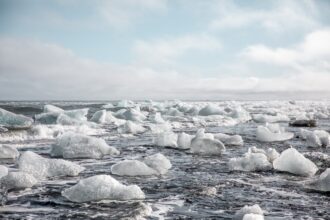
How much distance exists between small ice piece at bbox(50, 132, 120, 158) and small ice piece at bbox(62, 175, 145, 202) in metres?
3.05

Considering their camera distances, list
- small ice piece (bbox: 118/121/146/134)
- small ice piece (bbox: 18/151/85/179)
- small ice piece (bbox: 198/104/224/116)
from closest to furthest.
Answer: small ice piece (bbox: 18/151/85/179), small ice piece (bbox: 118/121/146/134), small ice piece (bbox: 198/104/224/116)

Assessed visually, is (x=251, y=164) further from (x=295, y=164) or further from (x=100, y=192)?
(x=100, y=192)

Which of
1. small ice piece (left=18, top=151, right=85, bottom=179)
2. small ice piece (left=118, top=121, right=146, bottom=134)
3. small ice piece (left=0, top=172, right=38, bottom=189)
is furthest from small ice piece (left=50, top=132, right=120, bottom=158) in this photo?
small ice piece (left=118, top=121, right=146, bottom=134)

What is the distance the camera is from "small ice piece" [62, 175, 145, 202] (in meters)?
4.50

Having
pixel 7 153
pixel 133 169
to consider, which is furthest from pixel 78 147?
pixel 133 169

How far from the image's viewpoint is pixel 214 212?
13.6 ft

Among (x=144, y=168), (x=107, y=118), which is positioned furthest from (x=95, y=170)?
(x=107, y=118)

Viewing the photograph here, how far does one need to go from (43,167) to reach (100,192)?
1659 millimetres

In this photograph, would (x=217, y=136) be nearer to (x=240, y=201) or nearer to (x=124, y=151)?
(x=124, y=151)

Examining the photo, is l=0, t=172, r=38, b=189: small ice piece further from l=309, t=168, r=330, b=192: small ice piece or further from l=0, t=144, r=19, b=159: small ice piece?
l=309, t=168, r=330, b=192: small ice piece

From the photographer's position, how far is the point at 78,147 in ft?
25.2

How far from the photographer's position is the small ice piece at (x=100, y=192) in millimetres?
4496

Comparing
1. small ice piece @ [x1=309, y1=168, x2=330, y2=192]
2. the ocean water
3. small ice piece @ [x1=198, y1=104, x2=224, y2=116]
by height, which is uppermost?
small ice piece @ [x1=198, y1=104, x2=224, y2=116]

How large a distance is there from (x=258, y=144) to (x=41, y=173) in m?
6.11
